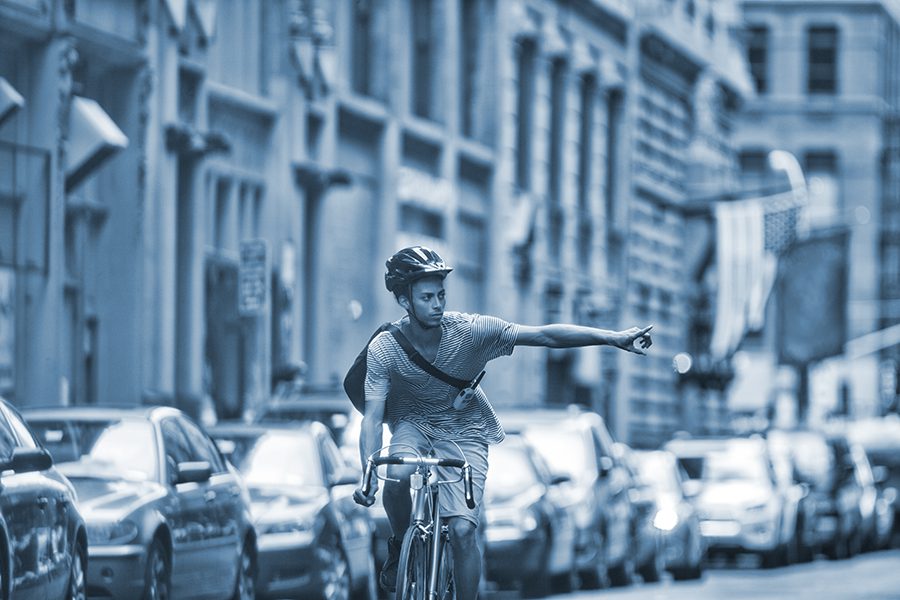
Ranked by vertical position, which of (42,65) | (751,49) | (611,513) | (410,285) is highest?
(751,49)

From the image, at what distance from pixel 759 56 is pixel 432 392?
8120cm

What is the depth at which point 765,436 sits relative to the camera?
113 ft

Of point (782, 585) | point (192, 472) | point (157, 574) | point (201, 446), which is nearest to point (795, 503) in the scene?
point (782, 585)

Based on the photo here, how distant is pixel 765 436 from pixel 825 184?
5908cm

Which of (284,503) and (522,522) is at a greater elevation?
(284,503)

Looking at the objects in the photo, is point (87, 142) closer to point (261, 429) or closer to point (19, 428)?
point (261, 429)

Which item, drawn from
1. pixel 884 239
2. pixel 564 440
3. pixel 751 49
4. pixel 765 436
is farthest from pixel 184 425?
pixel 884 239

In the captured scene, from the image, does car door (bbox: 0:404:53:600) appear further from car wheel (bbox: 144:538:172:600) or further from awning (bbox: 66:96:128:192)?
awning (bbox: 66:96:128:192)

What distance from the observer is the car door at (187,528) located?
14789 millimetres

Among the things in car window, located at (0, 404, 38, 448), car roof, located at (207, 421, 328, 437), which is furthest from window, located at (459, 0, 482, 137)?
car window, located at (0, 404, 38, 448)

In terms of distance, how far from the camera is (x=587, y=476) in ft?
80.0

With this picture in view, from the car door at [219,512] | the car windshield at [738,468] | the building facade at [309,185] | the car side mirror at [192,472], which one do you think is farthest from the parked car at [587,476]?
the car side mirror at [192,472]

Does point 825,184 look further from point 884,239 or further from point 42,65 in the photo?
point 42,65

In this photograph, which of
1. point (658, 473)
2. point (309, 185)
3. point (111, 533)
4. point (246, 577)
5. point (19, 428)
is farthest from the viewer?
point (309, 185)
